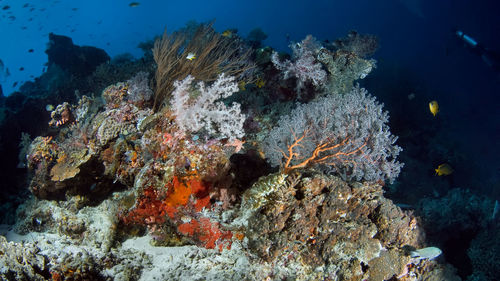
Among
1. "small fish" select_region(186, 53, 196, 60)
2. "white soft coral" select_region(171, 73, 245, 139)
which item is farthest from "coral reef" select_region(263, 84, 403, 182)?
"small fish" select_region(186, 53, 196, 60)

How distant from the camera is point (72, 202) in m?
4.14

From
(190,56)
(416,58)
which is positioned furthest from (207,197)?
(416,58)

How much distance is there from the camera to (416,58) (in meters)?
51.8

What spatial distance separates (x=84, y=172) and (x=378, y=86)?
1945 centimetres

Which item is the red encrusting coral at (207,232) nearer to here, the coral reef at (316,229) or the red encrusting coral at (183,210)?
the red encrusting coral at (183,210)

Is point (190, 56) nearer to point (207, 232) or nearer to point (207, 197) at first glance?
point (207, 197)

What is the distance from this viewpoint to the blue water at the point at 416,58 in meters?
13.7

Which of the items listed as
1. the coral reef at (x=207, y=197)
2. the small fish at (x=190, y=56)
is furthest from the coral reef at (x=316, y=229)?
the small fish at (x=190, y=56)

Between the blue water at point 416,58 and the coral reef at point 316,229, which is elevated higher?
the blue water at point 416,58

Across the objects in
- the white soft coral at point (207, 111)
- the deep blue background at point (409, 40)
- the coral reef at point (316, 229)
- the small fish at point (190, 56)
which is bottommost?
the coral reef at point (316, 229)

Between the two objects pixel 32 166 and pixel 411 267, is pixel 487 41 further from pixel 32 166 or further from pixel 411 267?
pixel 32 166

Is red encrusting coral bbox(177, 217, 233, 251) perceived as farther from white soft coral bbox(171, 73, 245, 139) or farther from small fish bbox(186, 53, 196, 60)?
small fish bbox(186, 53, 196, 60)

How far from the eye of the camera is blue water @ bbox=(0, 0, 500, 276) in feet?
44.9

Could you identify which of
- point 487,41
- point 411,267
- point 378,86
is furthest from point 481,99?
point 411,267
